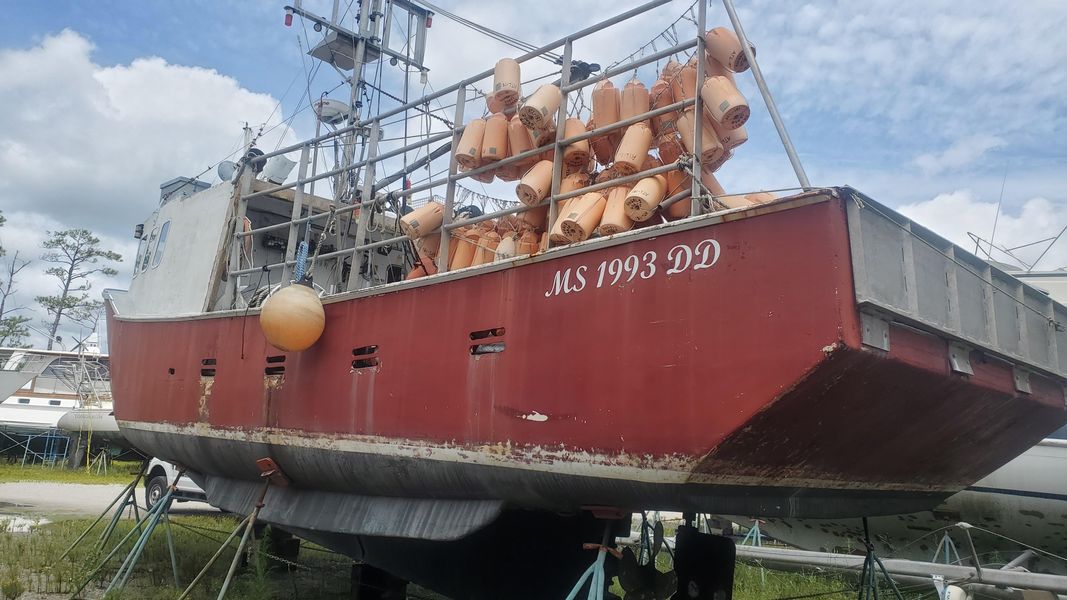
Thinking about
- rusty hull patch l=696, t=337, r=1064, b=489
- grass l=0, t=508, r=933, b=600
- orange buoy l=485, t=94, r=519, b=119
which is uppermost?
orange buoy l=485, t=94, r=519, b=119

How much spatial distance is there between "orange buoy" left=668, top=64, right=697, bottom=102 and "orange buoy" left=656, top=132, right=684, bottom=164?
0.25 meters

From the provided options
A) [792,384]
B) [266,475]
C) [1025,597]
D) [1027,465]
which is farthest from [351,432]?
[1027,465]

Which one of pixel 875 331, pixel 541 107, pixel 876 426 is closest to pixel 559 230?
pixel 541 107

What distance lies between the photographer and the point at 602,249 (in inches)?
171

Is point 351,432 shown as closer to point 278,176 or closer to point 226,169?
point 278,176

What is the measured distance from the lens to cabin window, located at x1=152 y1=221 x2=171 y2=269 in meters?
9.18

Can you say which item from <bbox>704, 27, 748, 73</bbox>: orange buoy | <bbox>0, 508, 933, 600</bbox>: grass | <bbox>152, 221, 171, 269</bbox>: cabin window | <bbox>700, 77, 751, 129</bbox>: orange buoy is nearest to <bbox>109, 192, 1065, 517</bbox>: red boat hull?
<bbox>700, 77, 751, 129</bbox>: orange buoy

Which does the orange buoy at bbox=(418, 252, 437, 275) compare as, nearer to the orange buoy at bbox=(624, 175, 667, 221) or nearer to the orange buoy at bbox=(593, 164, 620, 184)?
the orange buoy at bbox=(593, 164, 620, 184)

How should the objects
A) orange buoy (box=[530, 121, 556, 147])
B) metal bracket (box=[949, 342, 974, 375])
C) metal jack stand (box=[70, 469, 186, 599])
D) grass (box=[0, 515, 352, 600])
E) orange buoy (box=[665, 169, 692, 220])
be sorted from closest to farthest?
1. metal bracket (box=[949, 342, 974, 375])
2. orange buoy (box=[665, 169, 692, 220])
3. orange buoy (box=[530, 121, 556, 147])
4. metal jack stand (box=[70, 469, 186, 599])
5. grass (box=[0, 515, 352, 600])

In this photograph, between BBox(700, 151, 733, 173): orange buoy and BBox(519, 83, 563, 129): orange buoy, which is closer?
BBox(700, 151, 733, 173): orange buoy

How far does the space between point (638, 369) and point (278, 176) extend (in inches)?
226

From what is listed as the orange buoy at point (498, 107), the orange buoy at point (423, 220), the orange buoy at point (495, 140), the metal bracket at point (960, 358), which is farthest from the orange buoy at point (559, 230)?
the metal bracket at point (960, 358)

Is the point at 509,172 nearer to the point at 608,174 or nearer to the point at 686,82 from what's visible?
the point at 608,174

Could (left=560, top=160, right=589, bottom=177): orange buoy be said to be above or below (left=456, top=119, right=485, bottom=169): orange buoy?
below
